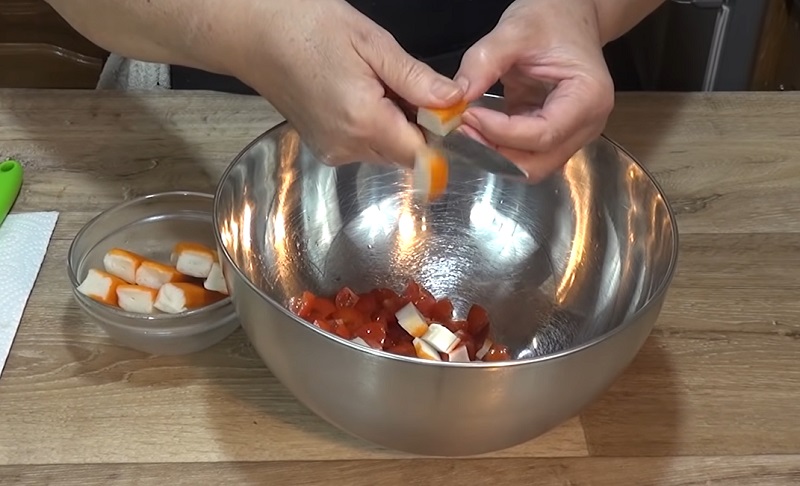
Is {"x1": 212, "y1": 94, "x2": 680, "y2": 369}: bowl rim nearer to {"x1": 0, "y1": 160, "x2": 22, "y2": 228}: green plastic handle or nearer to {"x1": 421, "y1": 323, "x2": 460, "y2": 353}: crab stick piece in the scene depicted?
{"x1": 421, "y1": 323, "x2": 460, "y2": 353}: crab stick piece

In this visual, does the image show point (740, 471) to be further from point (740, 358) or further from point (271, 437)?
point (271, 437)

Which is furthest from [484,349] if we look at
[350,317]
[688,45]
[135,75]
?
[688,45]

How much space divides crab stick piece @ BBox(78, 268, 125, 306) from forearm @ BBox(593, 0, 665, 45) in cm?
52

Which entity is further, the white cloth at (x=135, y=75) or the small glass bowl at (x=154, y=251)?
the white cloth at (x=135, y=75)

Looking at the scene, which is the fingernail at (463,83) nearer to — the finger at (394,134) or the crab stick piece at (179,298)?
the finger at (394,134)

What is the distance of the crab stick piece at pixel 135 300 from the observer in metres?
0.79

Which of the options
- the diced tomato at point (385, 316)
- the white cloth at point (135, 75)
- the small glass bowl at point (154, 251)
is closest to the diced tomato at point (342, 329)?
the diced tomato at point (385, 316)

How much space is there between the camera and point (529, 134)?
2.32 feet

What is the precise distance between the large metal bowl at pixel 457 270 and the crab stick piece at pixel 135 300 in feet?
0.30

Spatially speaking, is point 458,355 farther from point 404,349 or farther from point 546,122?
point 546,122

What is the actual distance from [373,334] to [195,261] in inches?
7.7

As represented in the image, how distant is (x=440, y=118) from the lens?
0.68 m

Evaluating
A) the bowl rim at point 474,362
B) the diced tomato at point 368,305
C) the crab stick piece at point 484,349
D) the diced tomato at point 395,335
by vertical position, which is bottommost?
the crab stick piece at point 484,349

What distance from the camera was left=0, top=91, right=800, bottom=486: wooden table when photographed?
716 millimetres
